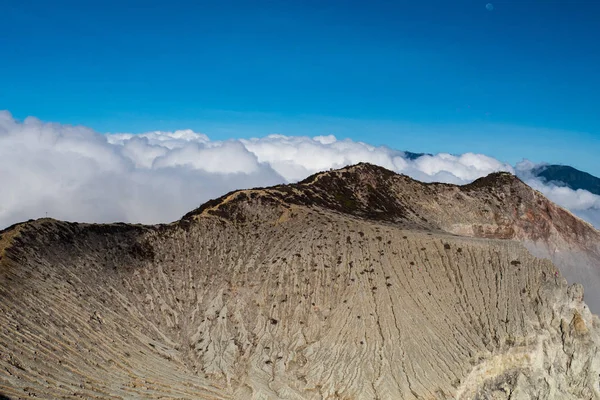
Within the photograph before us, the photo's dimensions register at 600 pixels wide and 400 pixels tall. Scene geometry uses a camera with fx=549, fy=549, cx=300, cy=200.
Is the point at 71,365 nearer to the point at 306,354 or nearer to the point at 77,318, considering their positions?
the point at 77,318

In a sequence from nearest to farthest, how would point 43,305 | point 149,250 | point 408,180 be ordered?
point 43,305 → point 149,250 → point 408,180

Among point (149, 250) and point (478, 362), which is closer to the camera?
point (478, 362)

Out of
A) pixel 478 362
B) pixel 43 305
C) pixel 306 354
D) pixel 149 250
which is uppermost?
pixel 149 250

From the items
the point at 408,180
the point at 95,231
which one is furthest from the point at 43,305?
the point at 408,180

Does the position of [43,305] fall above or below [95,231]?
below

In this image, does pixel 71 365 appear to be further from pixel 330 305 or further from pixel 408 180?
pixel 408 180

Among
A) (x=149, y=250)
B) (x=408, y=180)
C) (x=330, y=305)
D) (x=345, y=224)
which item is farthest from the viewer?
(x=408, y=180)
